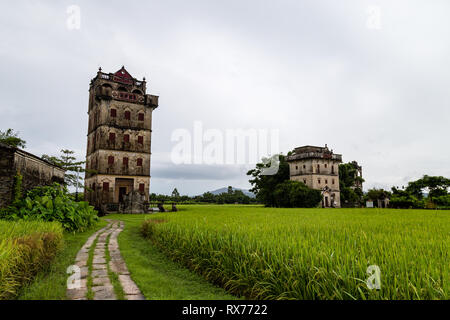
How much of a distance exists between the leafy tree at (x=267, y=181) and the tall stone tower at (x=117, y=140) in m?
18.5

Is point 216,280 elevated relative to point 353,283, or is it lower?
lower

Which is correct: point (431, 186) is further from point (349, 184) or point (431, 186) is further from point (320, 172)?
point (349, 184)

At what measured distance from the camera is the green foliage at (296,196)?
3291cm

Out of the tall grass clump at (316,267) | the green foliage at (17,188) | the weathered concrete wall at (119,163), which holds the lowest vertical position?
the tall grass clump at (316,267)

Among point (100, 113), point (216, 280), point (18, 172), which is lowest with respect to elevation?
point (216, 280)

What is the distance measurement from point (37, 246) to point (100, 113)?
24.6 meters

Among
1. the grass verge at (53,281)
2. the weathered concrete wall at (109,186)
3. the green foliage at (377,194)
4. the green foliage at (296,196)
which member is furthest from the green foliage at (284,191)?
the grass verge at (53,281)

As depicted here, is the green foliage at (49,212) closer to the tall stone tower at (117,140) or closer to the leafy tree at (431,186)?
the tall stone tower at (117,140)

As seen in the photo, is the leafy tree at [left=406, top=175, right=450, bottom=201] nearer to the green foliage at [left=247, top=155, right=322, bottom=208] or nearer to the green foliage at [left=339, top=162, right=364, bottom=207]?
the green foliage at [left=339, top=162, right=364, bottom=207]

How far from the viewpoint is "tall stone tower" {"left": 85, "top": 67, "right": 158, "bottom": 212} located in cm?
2580
